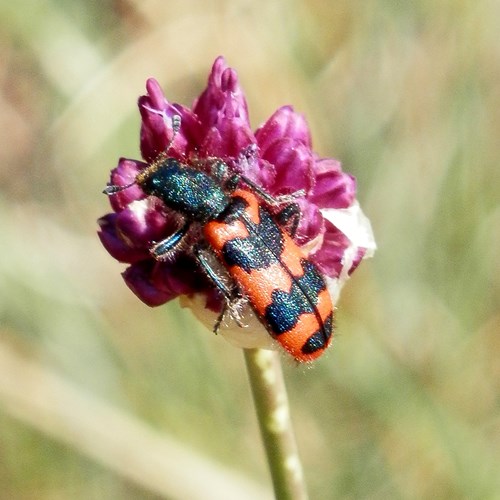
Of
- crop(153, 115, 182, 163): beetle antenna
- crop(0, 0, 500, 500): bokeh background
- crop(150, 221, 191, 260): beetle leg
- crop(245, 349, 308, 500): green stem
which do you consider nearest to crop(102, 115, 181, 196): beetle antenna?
crop(153, 115, 182, 163): beetle antenna

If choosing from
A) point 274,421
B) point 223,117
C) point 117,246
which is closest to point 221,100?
point 223,117

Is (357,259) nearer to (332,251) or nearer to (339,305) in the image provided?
(332,251)

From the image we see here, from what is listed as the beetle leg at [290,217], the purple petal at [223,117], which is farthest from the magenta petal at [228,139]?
the beetle leg at [290,217]

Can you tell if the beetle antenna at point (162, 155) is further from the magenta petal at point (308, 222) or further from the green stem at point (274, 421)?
the green stem at point (274, 421)

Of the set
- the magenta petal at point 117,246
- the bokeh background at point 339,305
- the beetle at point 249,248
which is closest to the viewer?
the beetle at point 249,248

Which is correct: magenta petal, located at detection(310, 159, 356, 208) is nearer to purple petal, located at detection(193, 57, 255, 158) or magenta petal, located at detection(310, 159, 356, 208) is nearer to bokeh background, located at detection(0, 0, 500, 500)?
purple petal, located at detection(193, 57, 255, 158)

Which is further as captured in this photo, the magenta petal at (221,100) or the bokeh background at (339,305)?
the bokeh background at (339,305)
